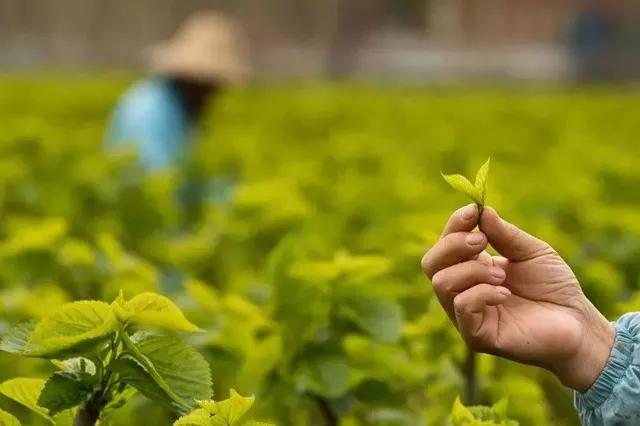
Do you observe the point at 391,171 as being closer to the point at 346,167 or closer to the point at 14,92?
the point at 346,167

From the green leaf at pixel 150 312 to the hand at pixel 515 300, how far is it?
31 centimetres

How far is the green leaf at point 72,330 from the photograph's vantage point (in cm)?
155

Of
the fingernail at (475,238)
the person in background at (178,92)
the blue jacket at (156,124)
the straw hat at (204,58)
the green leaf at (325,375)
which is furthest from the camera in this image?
the straw hat at (204,58)

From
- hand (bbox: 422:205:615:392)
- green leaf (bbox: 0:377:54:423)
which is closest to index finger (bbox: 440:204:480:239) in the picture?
hand (bbox: 422:205:615:392)

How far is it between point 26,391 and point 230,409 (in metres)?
0.28

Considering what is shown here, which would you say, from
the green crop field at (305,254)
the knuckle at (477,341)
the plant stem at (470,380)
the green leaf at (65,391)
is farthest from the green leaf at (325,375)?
the green leaf at (65,391)

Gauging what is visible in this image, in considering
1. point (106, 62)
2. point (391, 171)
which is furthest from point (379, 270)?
point (106, 62)

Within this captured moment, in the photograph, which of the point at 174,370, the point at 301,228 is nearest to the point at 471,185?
the point at 174,370

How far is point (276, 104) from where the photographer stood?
1249cm

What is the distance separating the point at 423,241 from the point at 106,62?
28.0 meters

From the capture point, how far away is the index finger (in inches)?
65.5

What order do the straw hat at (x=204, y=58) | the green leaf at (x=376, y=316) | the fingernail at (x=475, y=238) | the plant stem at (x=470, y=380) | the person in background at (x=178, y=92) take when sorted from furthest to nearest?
the straw hat at (x=204, y=58), the person in background at (x=178, y=92), the plant stem at (x=470, y=380), the green leaf at (x=376, y=316), the fingernail at (x=475, y=238)

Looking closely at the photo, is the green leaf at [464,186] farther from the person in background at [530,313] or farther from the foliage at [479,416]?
the foliage at [479,416]

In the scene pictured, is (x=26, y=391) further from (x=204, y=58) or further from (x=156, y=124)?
(x=204, y=58)
